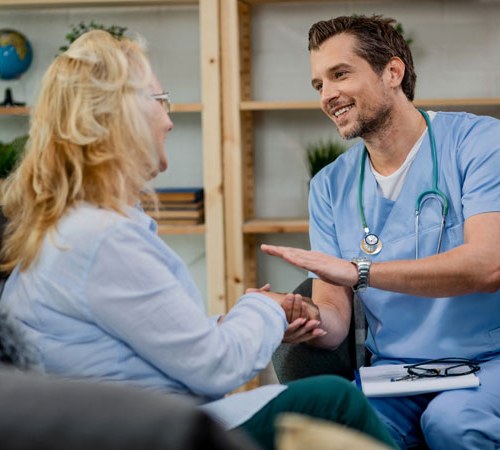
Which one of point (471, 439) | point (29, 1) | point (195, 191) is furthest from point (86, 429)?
point (29, 1)

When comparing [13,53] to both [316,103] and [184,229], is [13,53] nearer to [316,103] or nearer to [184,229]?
[184,229]

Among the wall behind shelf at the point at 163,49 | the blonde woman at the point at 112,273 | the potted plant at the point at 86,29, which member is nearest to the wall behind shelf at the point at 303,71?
the wall behind shelf at the point at 163,49

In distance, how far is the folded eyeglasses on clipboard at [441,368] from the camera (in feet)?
6.20

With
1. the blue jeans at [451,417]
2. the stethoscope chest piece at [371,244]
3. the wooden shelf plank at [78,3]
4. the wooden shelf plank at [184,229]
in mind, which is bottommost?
the blue jeans at [451,417]

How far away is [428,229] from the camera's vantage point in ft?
6.77

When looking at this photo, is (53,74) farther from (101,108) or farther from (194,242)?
(194,242)

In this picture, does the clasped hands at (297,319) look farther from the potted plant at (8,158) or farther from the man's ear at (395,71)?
the potted plant at (8,158)

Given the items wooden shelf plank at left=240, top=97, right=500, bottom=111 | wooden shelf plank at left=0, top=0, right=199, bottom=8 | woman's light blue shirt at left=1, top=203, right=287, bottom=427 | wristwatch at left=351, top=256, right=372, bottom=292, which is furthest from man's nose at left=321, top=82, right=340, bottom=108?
wooden shelf plank at left=0, top=0, right=199, bottom=8

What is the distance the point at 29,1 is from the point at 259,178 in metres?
1.08

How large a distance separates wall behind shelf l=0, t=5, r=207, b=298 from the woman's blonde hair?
2.28 meters

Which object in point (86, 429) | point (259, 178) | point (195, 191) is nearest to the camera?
point (86, 429)

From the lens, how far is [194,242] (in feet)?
12.6

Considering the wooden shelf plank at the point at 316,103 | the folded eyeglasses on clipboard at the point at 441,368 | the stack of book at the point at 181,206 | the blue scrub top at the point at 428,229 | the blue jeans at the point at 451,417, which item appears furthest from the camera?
the stack of book at the point at 181,206

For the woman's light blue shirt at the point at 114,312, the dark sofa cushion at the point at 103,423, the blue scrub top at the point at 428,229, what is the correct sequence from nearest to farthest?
the dark sofa cushion at the point at 103,423
the woman's light blue shirt at the point at 114,312
the blue scrub top at the point at 428,229
